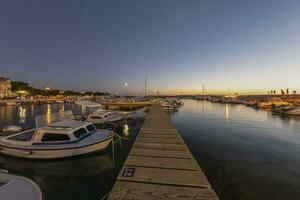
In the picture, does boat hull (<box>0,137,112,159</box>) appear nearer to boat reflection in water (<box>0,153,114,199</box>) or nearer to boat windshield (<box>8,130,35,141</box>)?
boat reflection in water (<box>0,153,114,199</box>)

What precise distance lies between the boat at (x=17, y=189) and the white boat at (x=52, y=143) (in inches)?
230

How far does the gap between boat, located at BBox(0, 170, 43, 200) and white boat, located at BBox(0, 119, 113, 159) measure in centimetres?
583

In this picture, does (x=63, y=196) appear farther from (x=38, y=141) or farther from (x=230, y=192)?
(x=230, y=192)

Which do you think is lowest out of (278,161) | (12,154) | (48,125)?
(278,161)

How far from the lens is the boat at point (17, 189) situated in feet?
15.0

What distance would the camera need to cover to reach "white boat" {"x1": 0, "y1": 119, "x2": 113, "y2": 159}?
11218 millimetres

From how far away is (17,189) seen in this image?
4887 millimetres

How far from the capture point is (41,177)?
9742 millimetres

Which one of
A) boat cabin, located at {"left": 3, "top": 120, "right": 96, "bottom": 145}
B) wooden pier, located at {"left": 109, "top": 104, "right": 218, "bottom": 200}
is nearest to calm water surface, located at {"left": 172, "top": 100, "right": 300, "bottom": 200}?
wooden pier, located at {"left": 109, "top": 104, "right": 218, "bottom": 200}

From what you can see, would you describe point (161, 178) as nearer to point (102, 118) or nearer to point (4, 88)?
point (102, 118)

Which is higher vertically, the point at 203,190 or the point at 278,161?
the point at 203,190

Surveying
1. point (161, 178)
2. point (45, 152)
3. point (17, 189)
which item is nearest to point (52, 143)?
point (45, 152)

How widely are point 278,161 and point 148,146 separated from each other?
376 inches

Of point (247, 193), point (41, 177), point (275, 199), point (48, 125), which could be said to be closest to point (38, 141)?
point (48, 125)
